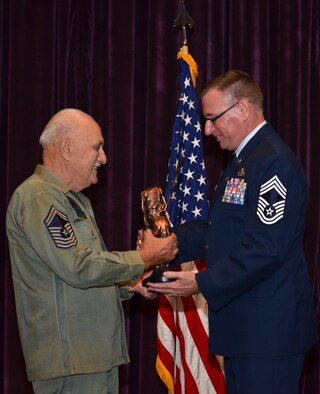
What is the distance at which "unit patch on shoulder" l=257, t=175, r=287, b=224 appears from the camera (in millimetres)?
2354

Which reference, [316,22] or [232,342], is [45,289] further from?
[316,22]

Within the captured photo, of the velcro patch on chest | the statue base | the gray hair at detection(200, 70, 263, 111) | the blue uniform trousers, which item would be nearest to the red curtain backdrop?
the statue base

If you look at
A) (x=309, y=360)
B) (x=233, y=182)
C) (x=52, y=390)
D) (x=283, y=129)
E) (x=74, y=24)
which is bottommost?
(x=309, y=360)

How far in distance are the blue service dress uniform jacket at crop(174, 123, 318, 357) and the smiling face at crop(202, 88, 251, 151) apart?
125 mm

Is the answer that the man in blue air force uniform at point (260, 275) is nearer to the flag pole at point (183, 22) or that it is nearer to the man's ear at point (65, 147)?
the man's ear at point (65, 147)

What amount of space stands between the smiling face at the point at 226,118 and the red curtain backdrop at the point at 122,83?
4.56ft

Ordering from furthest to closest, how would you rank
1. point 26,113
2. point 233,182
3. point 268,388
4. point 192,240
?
1. point 26,113
2. point 192,240
3. point 233,182
4. point 268,388

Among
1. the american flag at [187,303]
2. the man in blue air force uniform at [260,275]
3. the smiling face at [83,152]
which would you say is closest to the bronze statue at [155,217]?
the man in blue air force uniform at [260,275]

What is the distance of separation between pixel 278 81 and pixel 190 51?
62 cm

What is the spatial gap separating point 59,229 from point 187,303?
140cm

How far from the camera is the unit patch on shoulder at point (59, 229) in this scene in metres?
2.39

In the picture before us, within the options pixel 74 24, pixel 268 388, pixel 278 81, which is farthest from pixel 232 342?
A: pixel 74 24

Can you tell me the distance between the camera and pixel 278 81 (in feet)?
13.6

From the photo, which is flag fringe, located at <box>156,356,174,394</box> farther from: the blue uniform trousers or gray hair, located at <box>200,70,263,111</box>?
gray hair, located at <box>200,70,263,111</box>
